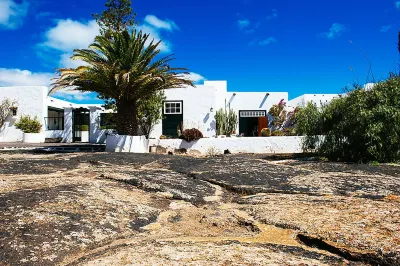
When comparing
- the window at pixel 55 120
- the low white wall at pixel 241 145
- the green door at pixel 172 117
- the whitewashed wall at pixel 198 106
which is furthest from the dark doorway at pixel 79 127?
the low white wall at pixel 241 145

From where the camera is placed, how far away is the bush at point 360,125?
26.8 feet

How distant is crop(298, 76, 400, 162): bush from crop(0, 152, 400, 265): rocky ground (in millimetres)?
5357

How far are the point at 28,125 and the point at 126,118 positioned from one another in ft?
45.4

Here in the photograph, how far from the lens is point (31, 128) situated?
24.0m

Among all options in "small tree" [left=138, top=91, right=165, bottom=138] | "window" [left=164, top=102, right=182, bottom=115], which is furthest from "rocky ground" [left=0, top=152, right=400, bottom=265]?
"window" [left=164, top=102, right=182, bottom=115]

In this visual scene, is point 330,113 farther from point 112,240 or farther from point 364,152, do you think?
point 112,240

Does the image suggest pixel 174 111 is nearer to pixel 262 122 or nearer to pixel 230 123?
pixel 230 123

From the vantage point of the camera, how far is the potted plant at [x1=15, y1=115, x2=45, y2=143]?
2344cm

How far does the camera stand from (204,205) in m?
2.90

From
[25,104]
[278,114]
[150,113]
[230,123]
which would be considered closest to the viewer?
[150,113]

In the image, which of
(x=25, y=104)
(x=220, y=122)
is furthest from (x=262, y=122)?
(x=25, y=104)

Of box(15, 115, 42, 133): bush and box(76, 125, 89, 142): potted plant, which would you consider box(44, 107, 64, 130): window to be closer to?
box(15, 115, 42, 133): bush

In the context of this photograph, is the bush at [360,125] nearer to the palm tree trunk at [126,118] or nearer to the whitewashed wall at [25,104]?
the palm tree trunk at [126,118]

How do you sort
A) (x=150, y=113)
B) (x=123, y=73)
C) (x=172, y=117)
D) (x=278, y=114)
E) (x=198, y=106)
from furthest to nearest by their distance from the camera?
(x=278, y=114) → (x=172, y=117) → (x=198, y=106) → (x=150, y=113) → (x=123, y=73)
